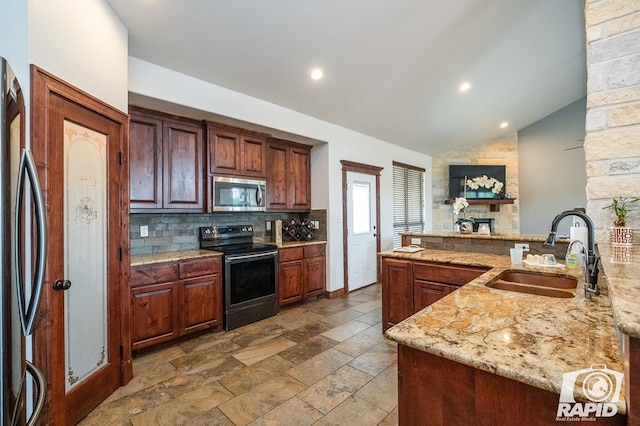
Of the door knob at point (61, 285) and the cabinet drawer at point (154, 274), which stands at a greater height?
the door knob at point (61, 285)

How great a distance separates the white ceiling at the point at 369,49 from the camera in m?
2.34

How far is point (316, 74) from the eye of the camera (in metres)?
3.21

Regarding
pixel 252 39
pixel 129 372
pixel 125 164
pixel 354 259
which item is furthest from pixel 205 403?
pixel 354 259

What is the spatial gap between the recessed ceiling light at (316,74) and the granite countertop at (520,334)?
268 cm

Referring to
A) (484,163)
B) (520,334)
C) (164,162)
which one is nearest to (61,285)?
(164,162)

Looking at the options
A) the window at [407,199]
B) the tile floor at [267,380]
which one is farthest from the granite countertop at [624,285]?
the window at [407,199]

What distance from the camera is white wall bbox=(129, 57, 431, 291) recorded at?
2.76m

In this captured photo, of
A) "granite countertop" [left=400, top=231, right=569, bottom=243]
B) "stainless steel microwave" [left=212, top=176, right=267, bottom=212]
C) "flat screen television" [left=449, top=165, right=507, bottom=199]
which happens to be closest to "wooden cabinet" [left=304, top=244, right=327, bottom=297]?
"stainless steel microwave" [left=212, top=176, right=267, bottom=212]

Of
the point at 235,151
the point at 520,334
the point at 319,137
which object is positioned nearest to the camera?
the point at 520,334

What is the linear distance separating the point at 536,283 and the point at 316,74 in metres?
2.80

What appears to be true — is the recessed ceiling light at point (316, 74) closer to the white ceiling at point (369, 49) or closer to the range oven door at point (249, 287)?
the white ceiling at point (369, 49)

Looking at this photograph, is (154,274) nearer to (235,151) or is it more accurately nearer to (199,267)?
(199,267)

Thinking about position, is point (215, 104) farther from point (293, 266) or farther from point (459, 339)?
point (459, 339)

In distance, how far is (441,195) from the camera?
727 cm
